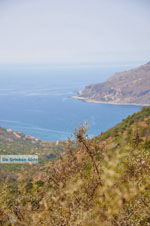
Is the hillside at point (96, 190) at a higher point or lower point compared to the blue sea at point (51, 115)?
lower

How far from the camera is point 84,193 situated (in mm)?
6273

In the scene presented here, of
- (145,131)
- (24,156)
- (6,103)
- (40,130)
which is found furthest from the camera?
(6,103)

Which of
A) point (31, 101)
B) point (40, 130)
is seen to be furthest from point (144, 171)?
point (31, 101)

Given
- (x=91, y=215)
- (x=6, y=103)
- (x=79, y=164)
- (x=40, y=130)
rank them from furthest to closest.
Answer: (x=6, y=103)
(x=40, y=130)
(x=79, y=164)
(x=91, y=215)

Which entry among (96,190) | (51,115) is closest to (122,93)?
(51,115)

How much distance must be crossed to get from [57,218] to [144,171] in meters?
2.41

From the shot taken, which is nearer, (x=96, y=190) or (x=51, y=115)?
(x=96, y=190)

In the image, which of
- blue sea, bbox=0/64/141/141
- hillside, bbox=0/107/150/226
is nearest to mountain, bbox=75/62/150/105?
blue sea, bbox=0/64/141/141

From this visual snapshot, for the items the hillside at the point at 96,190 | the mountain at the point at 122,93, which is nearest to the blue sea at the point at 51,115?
the mountain at the point at 122,93

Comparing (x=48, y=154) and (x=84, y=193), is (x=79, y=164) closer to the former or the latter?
(x=84, y=193)

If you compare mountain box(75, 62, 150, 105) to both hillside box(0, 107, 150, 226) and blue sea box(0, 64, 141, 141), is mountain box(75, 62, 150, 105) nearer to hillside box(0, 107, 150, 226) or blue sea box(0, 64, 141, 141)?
blue sea box(0, 64, 141, 141)

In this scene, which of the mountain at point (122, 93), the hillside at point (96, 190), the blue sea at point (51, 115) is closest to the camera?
the hillside at point (96, 190)

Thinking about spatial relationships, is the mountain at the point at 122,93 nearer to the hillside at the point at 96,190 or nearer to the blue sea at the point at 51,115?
the blue sea at the point at 51,115

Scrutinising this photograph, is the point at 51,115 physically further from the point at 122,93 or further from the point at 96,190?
the point at 96,190
